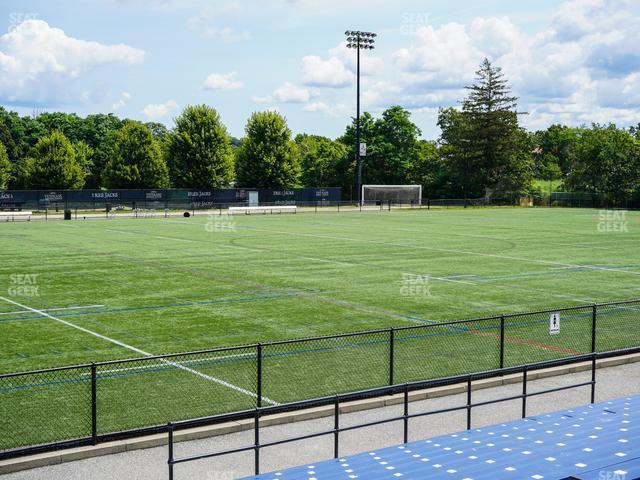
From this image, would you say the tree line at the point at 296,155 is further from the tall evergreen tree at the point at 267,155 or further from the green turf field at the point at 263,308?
the green turf field at the point at 263,308

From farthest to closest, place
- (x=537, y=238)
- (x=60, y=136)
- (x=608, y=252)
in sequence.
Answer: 1. (x=60, y=136)
2. (x=537, y=238)
3. (x=608, y=252)

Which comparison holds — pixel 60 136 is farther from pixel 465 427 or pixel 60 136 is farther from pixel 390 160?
pixel 465 427

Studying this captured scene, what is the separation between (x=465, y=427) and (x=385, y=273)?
2006 centimetres

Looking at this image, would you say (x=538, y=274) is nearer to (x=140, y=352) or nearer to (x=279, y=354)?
(x=279, y=354)

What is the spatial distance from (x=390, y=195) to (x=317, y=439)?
93.4 metres

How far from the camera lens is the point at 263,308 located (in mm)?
25031

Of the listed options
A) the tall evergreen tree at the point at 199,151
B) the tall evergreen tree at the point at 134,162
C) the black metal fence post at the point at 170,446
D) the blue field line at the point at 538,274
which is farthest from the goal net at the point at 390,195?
the black metal fence post at the point at 170,446

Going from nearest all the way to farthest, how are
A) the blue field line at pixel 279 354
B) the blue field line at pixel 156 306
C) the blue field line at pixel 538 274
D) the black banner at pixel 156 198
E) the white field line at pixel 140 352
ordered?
the white field line at pixel 140 352, the blue field line at pixel 279 354, the blue field line at pixel 156 306, the blue field line at pixel 538 274, the black banner at pixel 156 198

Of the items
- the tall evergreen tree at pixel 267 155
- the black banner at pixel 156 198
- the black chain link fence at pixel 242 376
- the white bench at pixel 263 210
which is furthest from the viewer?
the tall evergreen tree at pixel 267 155

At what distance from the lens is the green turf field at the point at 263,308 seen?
1544 centimetres

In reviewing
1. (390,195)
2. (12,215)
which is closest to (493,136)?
(390,195)

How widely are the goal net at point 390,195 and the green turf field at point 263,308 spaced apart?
2038 inches

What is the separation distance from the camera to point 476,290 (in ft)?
95.6

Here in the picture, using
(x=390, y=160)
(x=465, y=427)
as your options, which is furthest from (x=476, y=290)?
(x=390, y=160)
